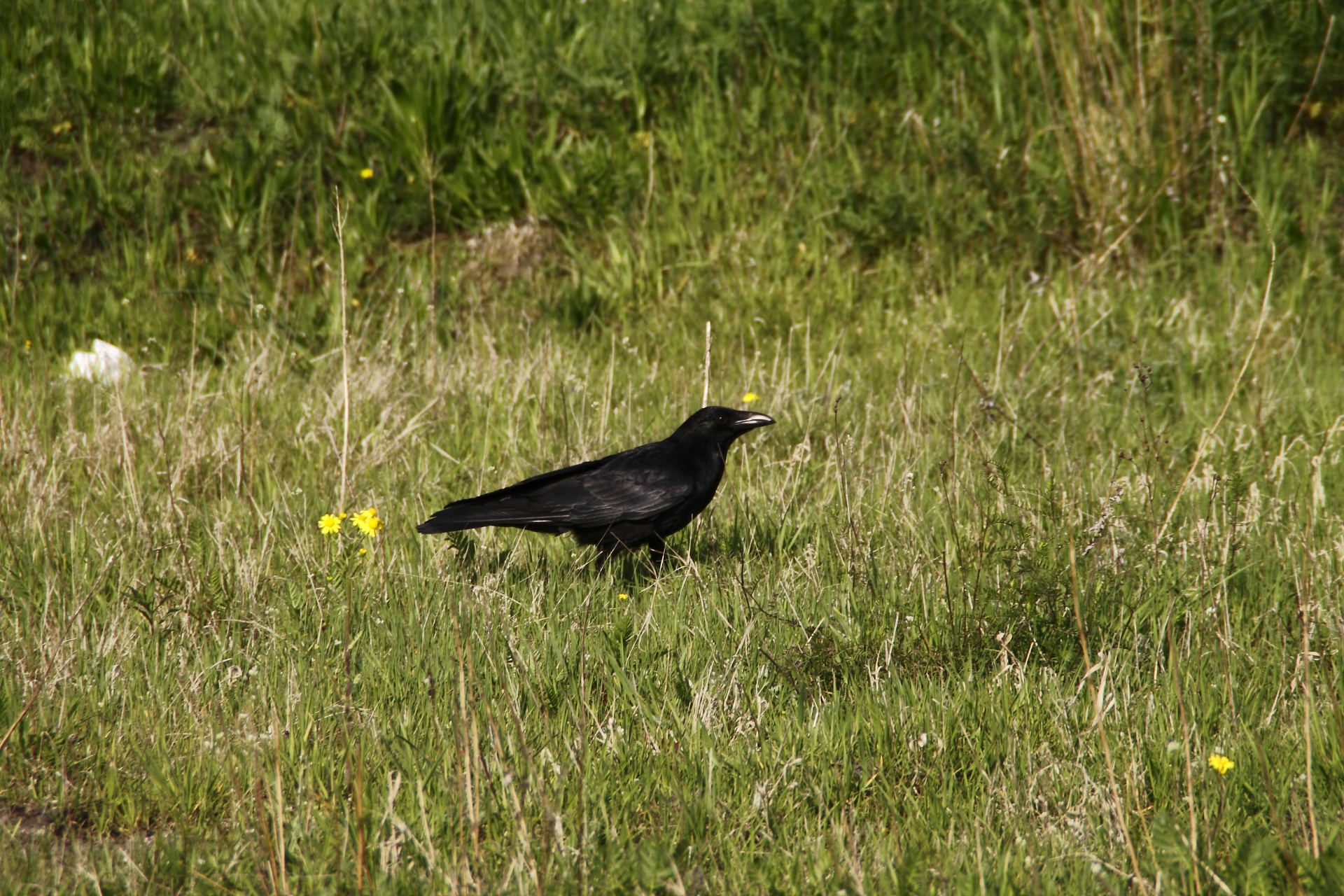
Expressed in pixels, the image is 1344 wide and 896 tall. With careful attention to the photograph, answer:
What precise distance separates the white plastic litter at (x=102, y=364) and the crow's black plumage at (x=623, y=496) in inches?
110

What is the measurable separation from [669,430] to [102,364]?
3045mm

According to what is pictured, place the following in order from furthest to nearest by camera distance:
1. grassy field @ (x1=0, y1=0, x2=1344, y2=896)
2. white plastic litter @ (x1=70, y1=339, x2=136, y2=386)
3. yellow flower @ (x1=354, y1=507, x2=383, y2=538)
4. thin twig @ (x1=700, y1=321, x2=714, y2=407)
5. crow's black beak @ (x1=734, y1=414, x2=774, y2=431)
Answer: white plastic litter @ (x1=70, y1=339, x2=136, y2=386) → crow's black beak @ (x1=734, y1=414, x2=774, y2=431) → thin twig @ (x1=700, y1=321, x2=714, y2=407) → yellow flower @ (x1=354, y1=507, x2=383, y2=538) → grassy field @ (x1=0, y1=0, x2=1344, y2=896)

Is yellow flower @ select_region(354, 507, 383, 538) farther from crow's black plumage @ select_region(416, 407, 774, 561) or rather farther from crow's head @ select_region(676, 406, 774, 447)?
crow's head @ select_region(676, 406, 774, 447)

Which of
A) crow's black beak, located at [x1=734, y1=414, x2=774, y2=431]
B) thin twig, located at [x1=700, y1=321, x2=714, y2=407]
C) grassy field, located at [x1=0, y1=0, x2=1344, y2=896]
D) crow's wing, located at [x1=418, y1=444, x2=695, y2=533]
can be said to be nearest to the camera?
grassy field, located at [x1=0, y1=0, x2=1344, y2=896]

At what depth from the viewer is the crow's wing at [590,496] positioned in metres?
3.85

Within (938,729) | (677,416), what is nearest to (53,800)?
(938,729)

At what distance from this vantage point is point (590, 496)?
13.2 feet

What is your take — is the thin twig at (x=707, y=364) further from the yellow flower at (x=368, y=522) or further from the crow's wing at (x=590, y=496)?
the yellow flower at (x=368, y=522)

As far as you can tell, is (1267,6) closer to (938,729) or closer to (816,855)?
(938,729)

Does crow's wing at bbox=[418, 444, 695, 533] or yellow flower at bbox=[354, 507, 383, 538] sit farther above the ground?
yellow flower at bbox=[354, 507, 383, 538]

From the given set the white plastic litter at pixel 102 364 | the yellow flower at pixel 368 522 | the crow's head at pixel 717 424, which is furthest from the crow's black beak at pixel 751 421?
the white plastic litter at pixel 102 364

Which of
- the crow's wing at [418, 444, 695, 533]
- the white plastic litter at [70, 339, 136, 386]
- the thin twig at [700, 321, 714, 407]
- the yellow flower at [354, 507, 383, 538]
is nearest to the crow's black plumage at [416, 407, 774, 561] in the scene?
the crow's wing at [418, 444, 695, 533]

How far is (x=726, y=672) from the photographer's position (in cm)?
300

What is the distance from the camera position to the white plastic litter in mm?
5723
